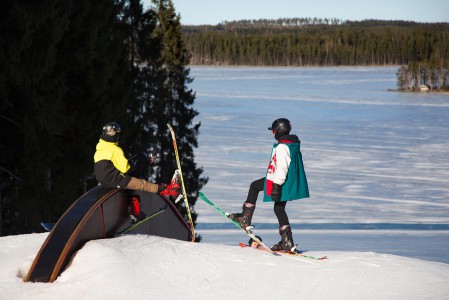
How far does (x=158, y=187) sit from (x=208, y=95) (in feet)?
240

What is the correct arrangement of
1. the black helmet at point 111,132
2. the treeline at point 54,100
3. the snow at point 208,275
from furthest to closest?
the treeline at point 54,100, the black helmet at point 111,132, the snow at point 208,275

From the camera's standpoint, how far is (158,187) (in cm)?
1010

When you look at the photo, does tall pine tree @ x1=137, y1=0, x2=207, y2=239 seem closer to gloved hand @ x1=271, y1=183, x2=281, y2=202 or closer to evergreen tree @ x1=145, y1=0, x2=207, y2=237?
evergreen tree @ x1=145, y1=0, x2=207, y2=237

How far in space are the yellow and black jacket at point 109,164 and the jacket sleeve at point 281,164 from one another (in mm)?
1962

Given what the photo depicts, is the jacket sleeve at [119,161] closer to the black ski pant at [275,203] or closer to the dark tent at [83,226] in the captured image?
the dark tent at [83,226]

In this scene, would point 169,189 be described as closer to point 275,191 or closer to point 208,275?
point 275,191

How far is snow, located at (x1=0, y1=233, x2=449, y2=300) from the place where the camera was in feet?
27.8

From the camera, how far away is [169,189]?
33.8 ft

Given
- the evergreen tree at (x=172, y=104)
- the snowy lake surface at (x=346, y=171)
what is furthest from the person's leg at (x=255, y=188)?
the evergreen tree at (x=172, y=104)

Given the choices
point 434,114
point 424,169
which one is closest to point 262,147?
point 424,169

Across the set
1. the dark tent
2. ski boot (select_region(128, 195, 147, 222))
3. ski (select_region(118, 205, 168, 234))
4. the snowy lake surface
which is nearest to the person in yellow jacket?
the dark tent

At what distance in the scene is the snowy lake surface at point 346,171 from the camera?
2348 centimetres

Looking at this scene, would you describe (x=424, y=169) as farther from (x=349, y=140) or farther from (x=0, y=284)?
(x=0, y=284)

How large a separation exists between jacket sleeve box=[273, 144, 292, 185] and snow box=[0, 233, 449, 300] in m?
1.04
